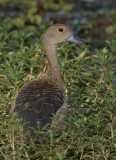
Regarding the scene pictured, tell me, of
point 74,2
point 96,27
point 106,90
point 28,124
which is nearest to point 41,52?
point 106,90

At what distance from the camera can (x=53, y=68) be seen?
5.97m

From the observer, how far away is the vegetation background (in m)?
4.37

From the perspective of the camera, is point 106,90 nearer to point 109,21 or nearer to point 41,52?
point 41,52

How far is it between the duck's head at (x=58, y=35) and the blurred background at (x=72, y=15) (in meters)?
4.61

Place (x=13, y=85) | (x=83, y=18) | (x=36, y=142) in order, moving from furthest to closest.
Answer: (x=83, y=18), (x=13, y=85), (x=36, y=142)

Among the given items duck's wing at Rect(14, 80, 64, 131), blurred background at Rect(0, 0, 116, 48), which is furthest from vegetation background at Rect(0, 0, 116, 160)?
duck's wing at Rect(14, 80, 64, 131)

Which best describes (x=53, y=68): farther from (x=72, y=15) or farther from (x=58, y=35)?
(x=72, y=15)

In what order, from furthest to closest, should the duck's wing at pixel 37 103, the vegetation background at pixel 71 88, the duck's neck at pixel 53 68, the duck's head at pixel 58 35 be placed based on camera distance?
the duck's head at pixel 58 35 < the duck's neck at pixel 53 68 < the duck's wing at pixel 37 103 < the vegetation background at pixel 71 88

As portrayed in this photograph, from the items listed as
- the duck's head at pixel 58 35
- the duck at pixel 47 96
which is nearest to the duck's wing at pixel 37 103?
the duck at pixel 47 96

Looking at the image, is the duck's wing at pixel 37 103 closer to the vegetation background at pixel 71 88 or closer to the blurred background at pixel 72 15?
the vegetation background at pixel 71 88

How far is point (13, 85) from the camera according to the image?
19.0 ft

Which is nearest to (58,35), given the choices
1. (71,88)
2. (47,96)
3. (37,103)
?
(71,88)

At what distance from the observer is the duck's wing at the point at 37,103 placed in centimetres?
480

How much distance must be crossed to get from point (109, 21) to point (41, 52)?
226 inches
